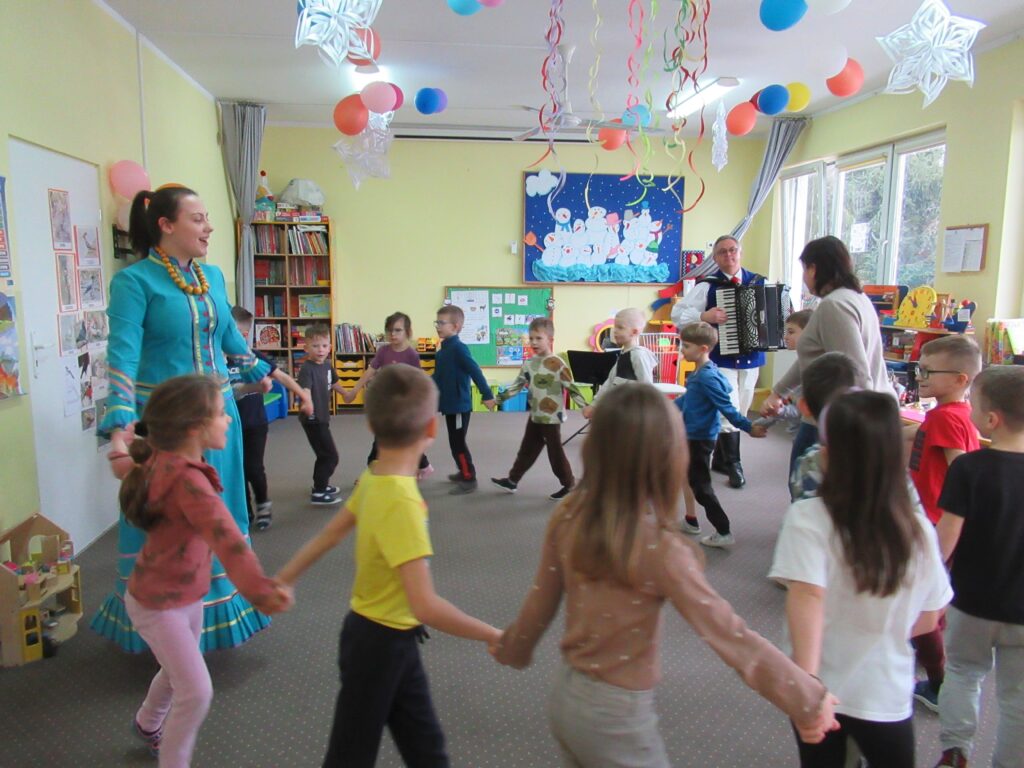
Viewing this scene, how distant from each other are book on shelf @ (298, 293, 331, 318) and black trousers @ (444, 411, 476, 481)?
3.20 m

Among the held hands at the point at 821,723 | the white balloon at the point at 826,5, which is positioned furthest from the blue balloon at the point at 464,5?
the held hands at the point at 821,723

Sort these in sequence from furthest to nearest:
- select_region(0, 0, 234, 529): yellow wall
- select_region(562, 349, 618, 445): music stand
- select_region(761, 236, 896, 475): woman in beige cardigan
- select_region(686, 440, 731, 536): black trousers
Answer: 1. select_region(562, 349, 618, 445): music stand
2. select_region(686, 440, 731, 536): black trousers
3. select_region(0, 0, 234, 529): yellow wall
4. select_region(761, 236, 896, 475): woman in beige cardigan

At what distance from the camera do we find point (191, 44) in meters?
4.85

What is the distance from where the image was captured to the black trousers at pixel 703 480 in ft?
11.7

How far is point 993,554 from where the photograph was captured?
1.60 metres

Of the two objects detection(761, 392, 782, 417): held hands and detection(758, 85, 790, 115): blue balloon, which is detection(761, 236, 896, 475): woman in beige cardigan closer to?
detection(761, 392, 782, 417): held hands

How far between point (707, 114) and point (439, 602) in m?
6.71

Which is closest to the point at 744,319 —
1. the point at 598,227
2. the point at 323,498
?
the point at 323,498

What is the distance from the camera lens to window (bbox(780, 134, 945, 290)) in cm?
561

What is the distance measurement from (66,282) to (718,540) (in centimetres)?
356

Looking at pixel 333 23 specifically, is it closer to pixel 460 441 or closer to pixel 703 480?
pixel 460 441

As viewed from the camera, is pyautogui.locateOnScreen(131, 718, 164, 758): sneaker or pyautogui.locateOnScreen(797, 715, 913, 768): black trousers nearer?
pyautogui.locateOnScreen(797, 715, 913, 768): black trousers

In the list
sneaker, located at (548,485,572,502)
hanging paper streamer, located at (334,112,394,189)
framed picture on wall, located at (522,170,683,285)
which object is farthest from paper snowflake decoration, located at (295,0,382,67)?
framed picture on wall, located at (522,170,683,285)

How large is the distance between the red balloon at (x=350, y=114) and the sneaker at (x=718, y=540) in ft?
11.1
